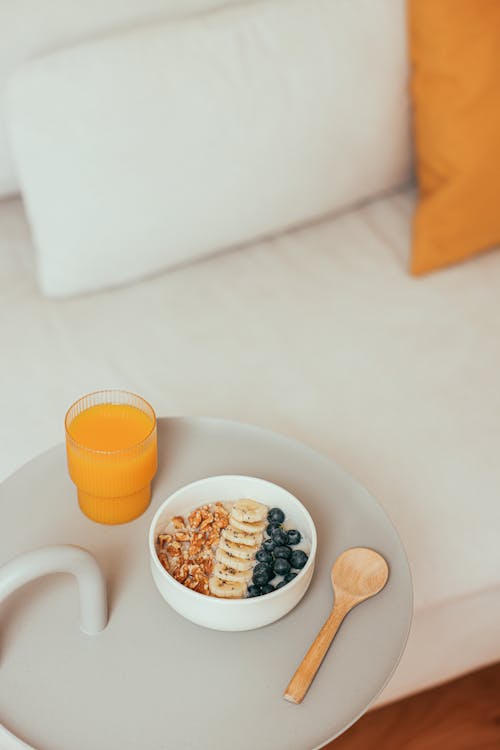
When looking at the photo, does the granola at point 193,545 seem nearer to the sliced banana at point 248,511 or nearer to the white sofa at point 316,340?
the sliced banana at point 248,511

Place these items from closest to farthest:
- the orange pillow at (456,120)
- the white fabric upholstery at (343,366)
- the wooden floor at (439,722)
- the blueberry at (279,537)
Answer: the blueberry at (279,537) < the white fabric upholstery at (343,366) < the wooden floor at (439,722) < the orange pillow at (456,120)

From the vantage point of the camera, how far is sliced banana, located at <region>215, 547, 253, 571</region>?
0.99 m

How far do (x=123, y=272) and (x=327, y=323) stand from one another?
13.9 inches

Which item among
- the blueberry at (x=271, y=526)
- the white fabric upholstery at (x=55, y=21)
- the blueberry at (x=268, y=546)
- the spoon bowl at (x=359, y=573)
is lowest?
the spoon bowl at (x=359, y=573)

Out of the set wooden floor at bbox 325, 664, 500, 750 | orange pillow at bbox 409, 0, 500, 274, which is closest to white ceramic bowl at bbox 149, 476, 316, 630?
wooden floor at bbox 325, 664, 500, 750

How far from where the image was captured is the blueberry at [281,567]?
38.5 inches

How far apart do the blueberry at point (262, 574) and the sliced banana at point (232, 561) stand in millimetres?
10

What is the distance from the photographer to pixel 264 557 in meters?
0.99

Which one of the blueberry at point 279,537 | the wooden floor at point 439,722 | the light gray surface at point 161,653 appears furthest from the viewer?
the wooden floor at point 439,722

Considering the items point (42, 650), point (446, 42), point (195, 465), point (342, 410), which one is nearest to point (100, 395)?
point (195, 465)

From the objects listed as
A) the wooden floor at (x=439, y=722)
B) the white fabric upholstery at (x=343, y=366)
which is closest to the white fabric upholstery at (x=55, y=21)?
the white fabric upholstery at (x=343, y=366)

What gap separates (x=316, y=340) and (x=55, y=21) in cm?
67

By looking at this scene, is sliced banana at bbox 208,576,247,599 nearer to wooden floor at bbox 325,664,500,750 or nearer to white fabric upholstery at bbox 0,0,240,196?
wooden floor at bbox 325,664,500,750

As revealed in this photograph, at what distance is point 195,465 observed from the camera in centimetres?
117
